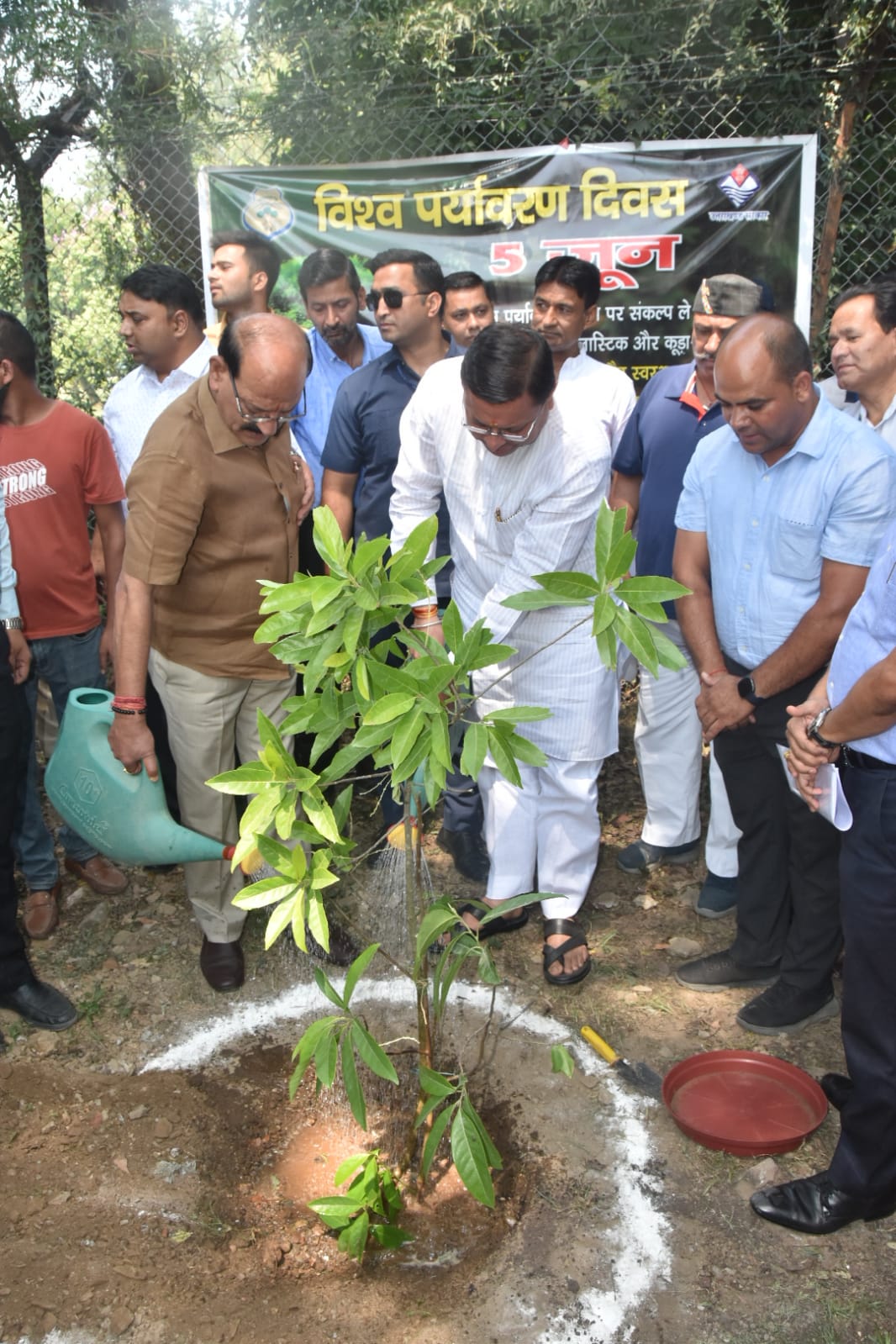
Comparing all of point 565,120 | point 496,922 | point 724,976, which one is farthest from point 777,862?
point 565,120

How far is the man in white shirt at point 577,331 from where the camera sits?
4.05 meters

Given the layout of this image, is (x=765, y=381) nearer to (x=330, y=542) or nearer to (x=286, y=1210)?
(x=330, y=542)

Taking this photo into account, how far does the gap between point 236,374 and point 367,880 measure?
6.73ft

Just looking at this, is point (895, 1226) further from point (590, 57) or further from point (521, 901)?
point (590, 57)

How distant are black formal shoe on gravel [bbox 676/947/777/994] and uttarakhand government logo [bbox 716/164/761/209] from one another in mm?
3584

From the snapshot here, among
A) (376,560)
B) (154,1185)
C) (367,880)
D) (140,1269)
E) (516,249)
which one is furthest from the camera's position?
(516,249)

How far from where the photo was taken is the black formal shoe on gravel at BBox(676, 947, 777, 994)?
140 inches

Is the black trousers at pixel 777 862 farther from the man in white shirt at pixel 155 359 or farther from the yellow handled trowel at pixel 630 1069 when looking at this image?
the man in white shirt at pixel 155 359

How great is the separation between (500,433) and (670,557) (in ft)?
3.36

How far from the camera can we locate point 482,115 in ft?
18.0

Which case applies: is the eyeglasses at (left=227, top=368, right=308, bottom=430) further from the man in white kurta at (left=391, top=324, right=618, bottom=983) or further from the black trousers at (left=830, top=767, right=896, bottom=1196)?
the black trousers at (left=830, top=767, right=896, bottom=1196)

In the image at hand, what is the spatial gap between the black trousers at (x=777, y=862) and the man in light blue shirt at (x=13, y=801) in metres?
2.12

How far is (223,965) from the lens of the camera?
144 inches

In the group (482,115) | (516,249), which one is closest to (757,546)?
(516,249)
